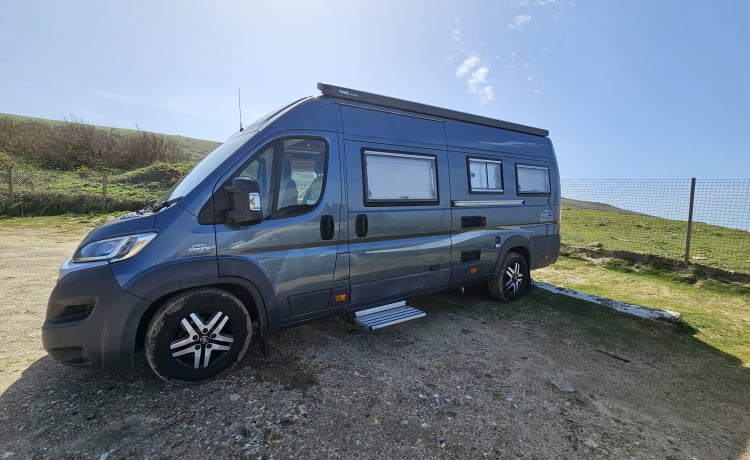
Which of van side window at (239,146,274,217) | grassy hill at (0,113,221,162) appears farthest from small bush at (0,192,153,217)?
van side window at (239,146,274,217)

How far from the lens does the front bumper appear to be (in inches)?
99.8

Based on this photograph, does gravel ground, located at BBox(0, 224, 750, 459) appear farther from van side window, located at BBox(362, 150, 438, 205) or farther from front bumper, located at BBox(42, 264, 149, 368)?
van side window, located at BBox(362, 150, 438, 205)

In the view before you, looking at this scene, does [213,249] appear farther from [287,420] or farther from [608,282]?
[608,282]

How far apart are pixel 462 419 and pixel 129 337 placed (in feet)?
8.12

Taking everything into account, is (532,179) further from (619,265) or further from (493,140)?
(619,265)

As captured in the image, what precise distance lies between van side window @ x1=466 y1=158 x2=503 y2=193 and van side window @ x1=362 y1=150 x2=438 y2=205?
0.68 meters

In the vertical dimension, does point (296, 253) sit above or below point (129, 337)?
above

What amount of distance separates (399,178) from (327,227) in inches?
42.0

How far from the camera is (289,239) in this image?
3.17 metres

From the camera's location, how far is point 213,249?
2859 mm

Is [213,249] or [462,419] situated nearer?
[462,419]

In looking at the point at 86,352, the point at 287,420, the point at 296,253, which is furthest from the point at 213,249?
the point at 287,420

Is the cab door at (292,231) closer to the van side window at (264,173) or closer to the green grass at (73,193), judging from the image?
the van side window at (264,173)

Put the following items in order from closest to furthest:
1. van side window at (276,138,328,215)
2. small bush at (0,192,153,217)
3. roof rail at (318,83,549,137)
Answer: van side window at (276,138,328,215) < roof rail at (318,83,549,137) < small bush at (0,192,153,217)
